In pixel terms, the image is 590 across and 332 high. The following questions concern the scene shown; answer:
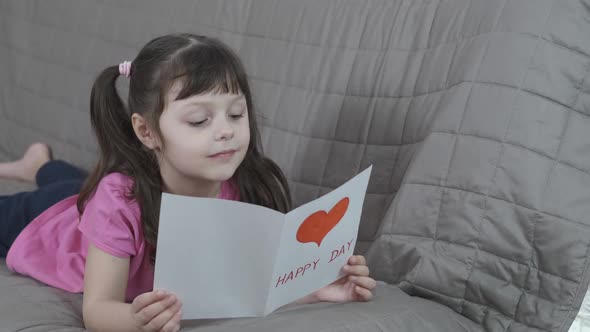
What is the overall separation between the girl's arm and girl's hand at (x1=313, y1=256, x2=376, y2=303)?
0.27m

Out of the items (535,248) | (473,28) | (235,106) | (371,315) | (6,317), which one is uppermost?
(473,28)

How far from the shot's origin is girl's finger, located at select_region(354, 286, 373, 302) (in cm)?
119

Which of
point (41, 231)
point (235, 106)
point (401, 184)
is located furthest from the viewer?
point (41, 231)

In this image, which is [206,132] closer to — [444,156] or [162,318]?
[162,318]

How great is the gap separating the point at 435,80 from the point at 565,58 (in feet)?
0.81

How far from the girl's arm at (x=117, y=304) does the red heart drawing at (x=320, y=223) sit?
0.19 metres

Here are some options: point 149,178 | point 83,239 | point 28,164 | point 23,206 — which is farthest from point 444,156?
point 28,164

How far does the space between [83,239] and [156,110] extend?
1.20 feet

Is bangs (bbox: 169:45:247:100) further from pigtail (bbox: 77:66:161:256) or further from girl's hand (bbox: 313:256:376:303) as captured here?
girl's hand (bbox: 313:256:376:303)

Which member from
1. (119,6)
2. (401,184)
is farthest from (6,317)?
(119,6)

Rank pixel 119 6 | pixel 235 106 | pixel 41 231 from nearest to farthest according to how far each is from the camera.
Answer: pixel 235 106 → pixel 41 231 → pixel 119 6

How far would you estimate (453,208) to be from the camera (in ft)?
4.19

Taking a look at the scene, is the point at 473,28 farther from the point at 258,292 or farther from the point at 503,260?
the point at 258,292

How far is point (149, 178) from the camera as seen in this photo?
1.33m
